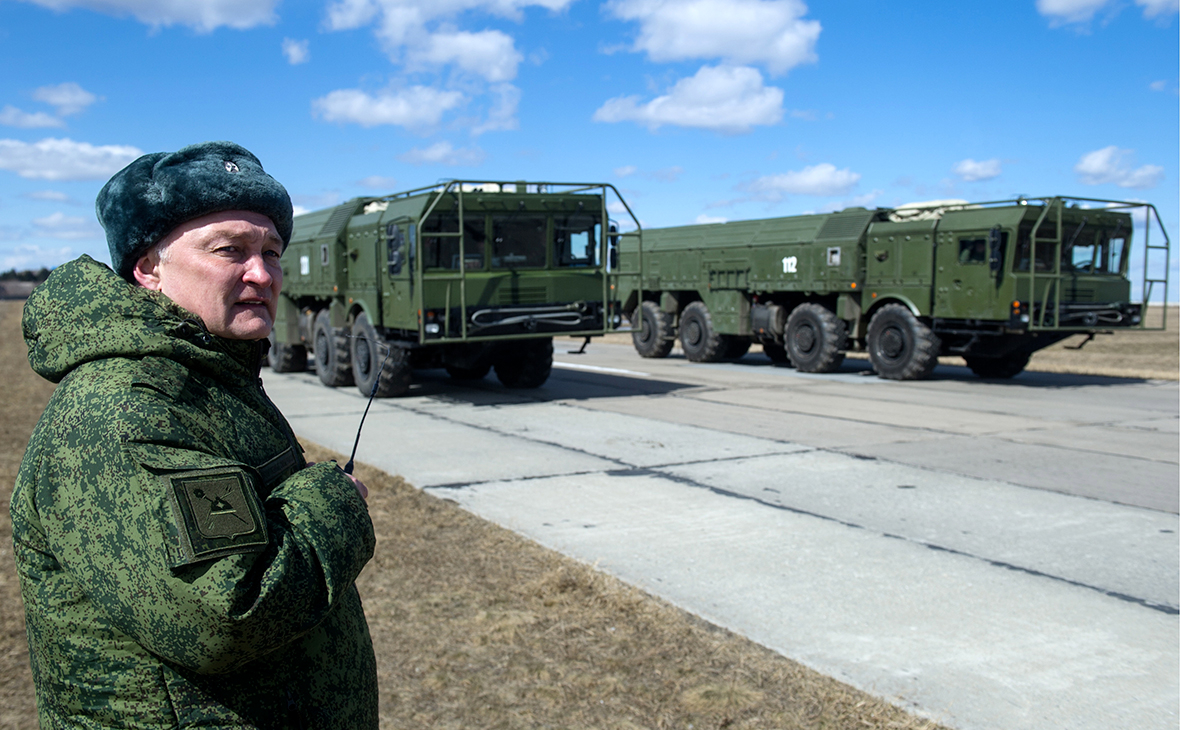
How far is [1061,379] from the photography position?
16484mm

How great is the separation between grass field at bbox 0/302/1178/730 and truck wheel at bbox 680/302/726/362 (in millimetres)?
14597

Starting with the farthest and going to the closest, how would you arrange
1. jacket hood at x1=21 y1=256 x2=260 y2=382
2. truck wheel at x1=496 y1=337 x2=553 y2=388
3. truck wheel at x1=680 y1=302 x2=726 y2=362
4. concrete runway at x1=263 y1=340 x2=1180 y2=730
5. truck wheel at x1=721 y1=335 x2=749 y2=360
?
1. truck wheel at x1=721 y1=335 x2=749 y2=360
2. truck wheel at x1=680 y1=302 x2=726 y2=362
3. truck wheel at x1=496 y1=337 x2=553 y2=388
4. concrete runway at x1=263 y1=340 x2=1180 y2=730
5. jacket hood at x1=21 y1=256 x2=260 y2=382

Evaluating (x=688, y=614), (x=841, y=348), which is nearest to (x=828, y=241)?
(x=841, y=348)

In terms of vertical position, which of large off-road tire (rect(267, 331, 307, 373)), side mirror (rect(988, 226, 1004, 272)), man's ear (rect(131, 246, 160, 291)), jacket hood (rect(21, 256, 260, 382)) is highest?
side mirror (rect(988, 226, 1004, 272))

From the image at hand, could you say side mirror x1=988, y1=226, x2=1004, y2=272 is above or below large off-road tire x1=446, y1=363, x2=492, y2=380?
above

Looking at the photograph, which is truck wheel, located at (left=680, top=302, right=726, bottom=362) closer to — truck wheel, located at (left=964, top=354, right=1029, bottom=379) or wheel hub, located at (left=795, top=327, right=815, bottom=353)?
wheel hub, located at (left=795, top=327, right=815, bottom=353)

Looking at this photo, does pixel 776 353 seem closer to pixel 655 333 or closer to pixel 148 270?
pixel 655 333

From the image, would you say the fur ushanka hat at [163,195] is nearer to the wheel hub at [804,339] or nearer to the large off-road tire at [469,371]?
the large off-road tire at [469,371]

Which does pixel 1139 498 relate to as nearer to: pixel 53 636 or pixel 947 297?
pixel 53 636

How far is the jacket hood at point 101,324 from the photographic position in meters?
1.59

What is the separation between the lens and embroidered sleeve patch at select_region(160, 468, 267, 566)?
4.71ft

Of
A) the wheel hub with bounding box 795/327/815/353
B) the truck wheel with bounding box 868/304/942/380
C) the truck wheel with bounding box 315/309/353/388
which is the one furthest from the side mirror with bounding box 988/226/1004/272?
the truck wheel with bounding box 315/309/353/388

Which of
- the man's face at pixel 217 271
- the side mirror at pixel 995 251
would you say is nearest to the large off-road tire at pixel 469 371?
the side mirror at pixel 995 251

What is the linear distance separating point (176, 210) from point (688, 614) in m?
3.46
